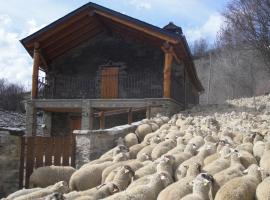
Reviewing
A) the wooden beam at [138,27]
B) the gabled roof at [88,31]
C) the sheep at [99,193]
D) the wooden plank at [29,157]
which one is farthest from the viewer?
the gabled roof at [88,31]

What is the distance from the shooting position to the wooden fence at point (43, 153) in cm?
1095

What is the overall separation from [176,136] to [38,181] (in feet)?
12.2

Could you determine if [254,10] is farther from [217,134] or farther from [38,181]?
[38,181]

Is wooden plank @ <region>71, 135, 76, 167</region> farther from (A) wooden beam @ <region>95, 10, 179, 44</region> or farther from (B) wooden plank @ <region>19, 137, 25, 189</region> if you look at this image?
(A) wooden beam @ <region>95, 10, 179, 44</region>

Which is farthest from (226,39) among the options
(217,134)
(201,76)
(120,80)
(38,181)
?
(201,76)

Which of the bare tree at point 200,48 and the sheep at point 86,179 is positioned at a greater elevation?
the bare tree at point 200,48

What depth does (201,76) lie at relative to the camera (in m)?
60.2

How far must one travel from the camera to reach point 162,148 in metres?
9.78

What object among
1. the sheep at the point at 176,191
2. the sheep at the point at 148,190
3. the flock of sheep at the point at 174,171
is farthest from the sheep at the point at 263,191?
the sheep at the point at 148,190

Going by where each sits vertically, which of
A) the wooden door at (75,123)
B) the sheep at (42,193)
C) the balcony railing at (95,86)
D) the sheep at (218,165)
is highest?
the balcony railing at (95,86)

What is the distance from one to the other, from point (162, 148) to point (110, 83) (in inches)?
444

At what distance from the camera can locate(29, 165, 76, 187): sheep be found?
9.59 metres

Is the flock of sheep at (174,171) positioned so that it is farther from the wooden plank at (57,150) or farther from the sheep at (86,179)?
the wooden plank at (57,150)

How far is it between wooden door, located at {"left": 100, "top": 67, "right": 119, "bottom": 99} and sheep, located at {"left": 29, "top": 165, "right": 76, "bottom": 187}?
35.3 feet
